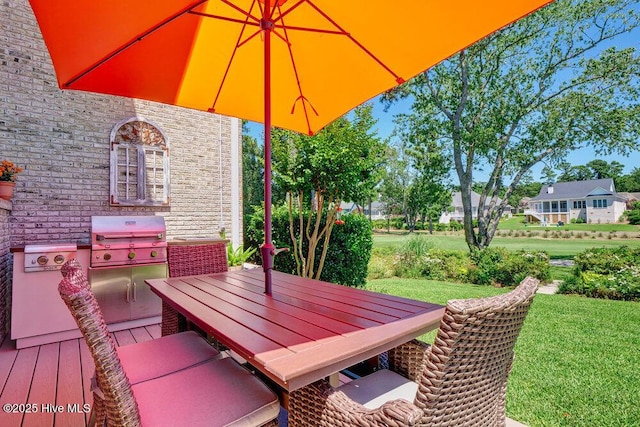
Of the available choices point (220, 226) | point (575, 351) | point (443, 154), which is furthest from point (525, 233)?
point (220, 226)

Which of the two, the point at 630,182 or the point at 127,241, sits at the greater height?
the point at 630,182

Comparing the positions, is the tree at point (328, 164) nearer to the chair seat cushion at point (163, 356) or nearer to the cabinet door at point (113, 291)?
the cabinet door at point (113, 291)

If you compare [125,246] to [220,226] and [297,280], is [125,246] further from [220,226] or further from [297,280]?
[297,280]

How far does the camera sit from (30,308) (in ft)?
10.9

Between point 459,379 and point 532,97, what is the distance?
31.6 feet

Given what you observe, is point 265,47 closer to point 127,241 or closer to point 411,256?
point 127,241

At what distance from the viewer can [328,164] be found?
15.4 feet

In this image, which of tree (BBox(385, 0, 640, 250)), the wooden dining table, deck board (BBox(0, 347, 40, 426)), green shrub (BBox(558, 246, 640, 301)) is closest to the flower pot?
deck board (BBox(0, 347, 40, 426))

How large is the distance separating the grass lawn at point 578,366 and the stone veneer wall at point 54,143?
457cm

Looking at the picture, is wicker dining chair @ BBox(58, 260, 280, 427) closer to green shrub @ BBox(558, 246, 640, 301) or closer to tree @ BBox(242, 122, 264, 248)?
green shrub @ BBox(558, 246, 640, 301)

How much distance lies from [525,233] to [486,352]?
10.1 metres

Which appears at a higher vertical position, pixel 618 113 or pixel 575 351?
pixel 618 113

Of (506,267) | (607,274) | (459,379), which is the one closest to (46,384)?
(459,379)

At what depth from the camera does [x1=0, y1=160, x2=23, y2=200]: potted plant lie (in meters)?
3.41
